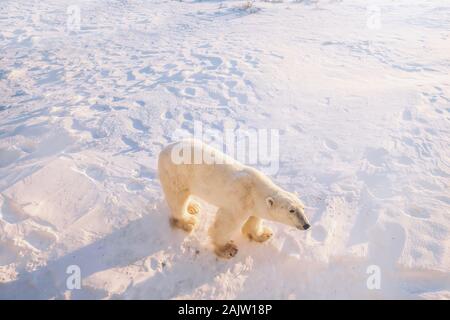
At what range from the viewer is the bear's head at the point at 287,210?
3621 mm

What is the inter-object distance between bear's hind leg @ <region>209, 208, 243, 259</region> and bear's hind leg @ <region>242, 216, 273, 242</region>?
0.30 meters

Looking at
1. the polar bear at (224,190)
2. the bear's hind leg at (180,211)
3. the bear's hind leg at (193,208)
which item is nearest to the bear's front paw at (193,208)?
the bear's hind leg at (193,208)

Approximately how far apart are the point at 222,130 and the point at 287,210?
9.76ft

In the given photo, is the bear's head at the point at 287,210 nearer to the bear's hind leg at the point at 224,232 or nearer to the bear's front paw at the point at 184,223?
the bear's hind leg at the point at 224,232

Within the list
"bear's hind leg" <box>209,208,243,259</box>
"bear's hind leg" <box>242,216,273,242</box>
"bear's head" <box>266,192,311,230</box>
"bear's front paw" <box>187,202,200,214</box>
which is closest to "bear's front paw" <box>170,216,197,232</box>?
"bear's front paw" <box>187,202,200,214</box>

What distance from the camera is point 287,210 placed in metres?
3.62

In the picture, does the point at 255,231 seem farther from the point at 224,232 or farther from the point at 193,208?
the point at 193,208

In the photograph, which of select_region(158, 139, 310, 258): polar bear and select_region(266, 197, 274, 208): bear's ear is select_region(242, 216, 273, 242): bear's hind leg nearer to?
select_region(158, 139, 310, 258): polar bear

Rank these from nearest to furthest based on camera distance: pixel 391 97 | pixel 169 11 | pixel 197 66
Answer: pixel 391 97 < pixel 197 66 < pixel 169 11

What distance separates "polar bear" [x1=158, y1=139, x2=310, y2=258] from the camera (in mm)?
3686

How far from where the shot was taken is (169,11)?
42.4ft

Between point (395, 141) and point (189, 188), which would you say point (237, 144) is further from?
point (395, 141)
